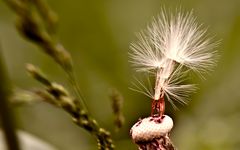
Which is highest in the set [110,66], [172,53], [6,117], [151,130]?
[110,66]

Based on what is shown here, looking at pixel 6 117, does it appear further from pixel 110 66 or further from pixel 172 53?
pixel 110 66

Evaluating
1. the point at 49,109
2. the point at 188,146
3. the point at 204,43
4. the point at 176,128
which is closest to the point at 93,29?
the point at 49,109

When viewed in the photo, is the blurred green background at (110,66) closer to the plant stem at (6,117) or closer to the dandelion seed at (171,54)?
the dandelion seed at (171,54)

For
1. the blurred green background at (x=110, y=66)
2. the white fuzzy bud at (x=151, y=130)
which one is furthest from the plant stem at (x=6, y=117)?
the blurred green background at (x=110, y=66)

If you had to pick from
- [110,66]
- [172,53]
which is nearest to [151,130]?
[172,53]

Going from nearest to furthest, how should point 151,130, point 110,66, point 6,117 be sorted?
point 6,117 → point 151,130 → point 110,66

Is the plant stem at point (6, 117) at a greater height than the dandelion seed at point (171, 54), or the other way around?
the dandelion seed at point (171, 54)

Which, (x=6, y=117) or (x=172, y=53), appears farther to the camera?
(x=172, y=53)

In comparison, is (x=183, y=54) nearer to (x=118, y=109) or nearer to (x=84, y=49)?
(x=118, y=109)
